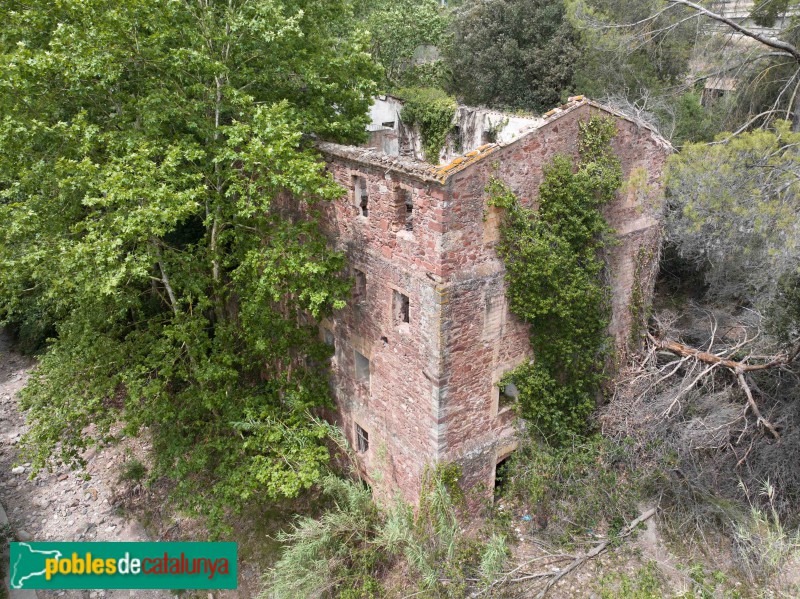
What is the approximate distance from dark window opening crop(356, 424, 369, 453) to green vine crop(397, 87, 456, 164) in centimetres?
910

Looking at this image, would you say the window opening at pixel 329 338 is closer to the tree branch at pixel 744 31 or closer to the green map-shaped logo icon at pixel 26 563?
the green map-shaped logo icon at pixel 26 563

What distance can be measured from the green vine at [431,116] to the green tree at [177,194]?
5.10 meters

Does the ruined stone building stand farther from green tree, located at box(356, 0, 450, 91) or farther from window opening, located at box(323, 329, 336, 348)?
green tree, located at box(356, 0, 450, 91)

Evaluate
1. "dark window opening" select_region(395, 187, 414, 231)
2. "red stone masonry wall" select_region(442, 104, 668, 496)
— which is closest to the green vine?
"red stone masonry wall" select_region(442, 104, 668, 496)

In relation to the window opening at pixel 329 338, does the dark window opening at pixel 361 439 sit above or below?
below

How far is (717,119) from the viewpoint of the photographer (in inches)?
682

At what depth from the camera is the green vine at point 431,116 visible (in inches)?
705

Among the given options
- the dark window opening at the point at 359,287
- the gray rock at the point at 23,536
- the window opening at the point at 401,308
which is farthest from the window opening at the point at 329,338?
the gray rock at the point at 23,536

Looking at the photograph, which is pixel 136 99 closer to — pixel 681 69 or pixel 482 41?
pixel 482 41

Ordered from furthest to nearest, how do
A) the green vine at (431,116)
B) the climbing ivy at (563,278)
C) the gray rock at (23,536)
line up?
the green vine at (431,116), the gray rock at (23,536), the climbing ivy at (563,278)

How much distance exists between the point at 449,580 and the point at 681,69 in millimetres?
18696

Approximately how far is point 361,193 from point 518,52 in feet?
45.5

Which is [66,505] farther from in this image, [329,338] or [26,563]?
[329,338]

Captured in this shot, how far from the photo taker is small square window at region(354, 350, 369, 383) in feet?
43.0
